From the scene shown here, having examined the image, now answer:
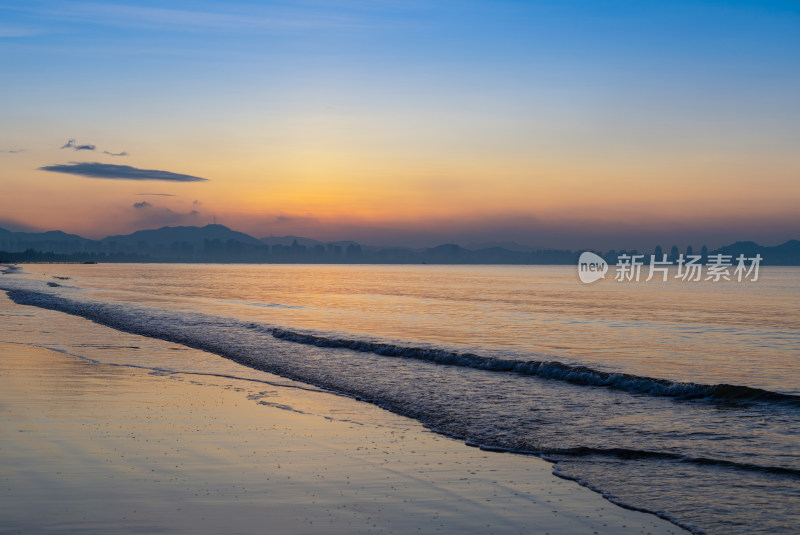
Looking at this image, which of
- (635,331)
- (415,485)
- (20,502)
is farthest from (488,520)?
(635,331)

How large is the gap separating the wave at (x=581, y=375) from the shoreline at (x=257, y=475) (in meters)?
9.12

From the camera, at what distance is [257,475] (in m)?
11.0

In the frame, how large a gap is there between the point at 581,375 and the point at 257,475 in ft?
50.7

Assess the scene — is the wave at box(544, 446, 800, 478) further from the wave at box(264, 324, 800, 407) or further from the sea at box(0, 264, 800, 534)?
the wave at box(264, 324, 800, 407)

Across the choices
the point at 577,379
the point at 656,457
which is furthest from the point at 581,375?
the point at 656,457

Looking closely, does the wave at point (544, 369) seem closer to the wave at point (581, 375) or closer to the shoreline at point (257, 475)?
the wave at point (581, 375)

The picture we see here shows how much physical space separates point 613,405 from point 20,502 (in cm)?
1498

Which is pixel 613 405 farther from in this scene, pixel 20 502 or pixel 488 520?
pixel 20 502

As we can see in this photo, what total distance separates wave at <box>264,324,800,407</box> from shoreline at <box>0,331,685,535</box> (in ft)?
29.9

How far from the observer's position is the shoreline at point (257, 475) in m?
9.02


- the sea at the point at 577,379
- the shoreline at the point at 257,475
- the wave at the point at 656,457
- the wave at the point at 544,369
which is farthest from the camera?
the wave at the point at 544,369

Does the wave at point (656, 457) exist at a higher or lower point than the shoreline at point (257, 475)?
higher

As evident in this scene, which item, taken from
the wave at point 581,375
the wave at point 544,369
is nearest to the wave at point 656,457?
the wave at point 544,369

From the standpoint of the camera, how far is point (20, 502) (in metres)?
9.30
